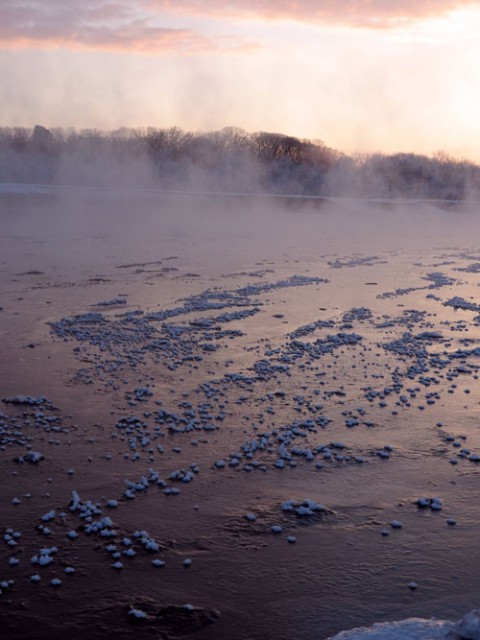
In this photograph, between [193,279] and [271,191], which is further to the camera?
[271,191]

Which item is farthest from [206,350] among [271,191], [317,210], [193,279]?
[271,191]

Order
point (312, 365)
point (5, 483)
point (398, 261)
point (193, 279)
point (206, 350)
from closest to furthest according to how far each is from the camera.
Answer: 1. point (5, 483)
2. point (312, 365)
3. point (206, 350)
4. point (193, 279)
5. point (398, 261)

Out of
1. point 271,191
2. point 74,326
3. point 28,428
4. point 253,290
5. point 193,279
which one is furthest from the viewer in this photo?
point 271,191

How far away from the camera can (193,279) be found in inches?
987

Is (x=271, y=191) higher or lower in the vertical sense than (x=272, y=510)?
higher

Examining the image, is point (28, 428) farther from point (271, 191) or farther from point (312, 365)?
point (271, 191)

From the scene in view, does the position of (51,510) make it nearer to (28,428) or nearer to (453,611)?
(28,428)

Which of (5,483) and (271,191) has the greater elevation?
(271,191)

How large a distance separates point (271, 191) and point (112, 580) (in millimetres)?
92346

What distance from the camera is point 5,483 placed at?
27.0ft

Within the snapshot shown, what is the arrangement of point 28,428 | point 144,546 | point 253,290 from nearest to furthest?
1. point 144,546
2. point 28,428
3. point 253,290

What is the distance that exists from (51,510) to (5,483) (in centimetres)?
89

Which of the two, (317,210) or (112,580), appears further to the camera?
(317,210)

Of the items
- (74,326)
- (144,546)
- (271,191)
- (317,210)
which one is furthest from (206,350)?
(271,191)
